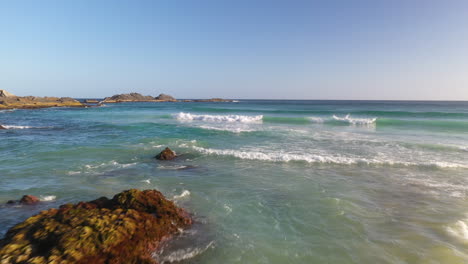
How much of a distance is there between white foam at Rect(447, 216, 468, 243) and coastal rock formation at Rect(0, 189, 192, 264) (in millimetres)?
5779

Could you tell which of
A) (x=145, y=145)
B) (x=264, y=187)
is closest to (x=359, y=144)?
(x=264, y=187)

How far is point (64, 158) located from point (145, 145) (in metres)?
4.14

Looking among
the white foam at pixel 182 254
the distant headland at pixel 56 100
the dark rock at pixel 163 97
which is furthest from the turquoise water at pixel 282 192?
the dark rock at pixel 163 97

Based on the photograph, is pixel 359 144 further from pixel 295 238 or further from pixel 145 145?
pixel 145 145

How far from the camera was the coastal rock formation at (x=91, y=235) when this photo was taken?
359cm

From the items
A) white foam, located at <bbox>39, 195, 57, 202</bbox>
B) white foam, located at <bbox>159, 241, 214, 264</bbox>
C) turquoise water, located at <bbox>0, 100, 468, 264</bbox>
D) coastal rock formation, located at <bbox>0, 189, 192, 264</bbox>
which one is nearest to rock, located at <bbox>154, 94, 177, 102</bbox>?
turquoise water, located at <bbox>0, 100, 468, 264</bbox>

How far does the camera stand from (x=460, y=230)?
5.20 m

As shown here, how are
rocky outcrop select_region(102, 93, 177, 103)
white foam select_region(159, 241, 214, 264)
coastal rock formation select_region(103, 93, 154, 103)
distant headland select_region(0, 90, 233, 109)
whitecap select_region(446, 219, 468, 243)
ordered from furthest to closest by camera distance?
coastal rock formation select_region(103, 93, 154, 103) < rocky outcrop select_region(102, 93, 177, 103) < distant headland select_region(0, 90, 233, 109) < whitecap select_region(446, 219, 468, 243) < white foam select_region(159, 241, 214, 264)

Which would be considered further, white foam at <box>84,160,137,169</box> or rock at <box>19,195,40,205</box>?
white foam at <box>84,160,137,169</box>

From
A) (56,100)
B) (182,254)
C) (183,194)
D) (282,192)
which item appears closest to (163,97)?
(56,100)

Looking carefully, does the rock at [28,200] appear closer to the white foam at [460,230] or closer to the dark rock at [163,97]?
the white foam at [460,230]

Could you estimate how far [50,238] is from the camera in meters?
3.81

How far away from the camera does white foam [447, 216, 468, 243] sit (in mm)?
4941

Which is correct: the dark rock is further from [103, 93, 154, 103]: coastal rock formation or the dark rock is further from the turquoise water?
the turquoise water
